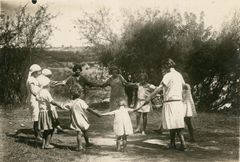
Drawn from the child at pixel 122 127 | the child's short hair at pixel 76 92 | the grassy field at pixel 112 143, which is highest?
the child's short hair at pixel 76 92

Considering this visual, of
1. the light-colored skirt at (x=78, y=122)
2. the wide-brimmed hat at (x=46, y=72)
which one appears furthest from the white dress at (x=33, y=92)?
the light-colored skirt at (x=78, y=122)

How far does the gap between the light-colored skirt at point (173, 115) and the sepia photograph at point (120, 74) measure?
0.02 m

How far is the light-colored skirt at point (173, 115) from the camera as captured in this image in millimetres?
6426

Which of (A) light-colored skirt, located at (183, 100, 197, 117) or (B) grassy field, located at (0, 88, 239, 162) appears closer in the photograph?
(B) grassy field, located at (0, 88, 239, 162)

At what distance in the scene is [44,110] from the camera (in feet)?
22.0

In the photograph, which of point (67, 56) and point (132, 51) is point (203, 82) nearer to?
point (132, 51)

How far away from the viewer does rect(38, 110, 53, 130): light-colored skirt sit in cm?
657

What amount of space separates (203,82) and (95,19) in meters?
3.21

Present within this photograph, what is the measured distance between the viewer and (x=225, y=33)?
9391 millimetres

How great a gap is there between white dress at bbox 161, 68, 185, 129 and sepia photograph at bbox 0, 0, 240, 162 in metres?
0.02

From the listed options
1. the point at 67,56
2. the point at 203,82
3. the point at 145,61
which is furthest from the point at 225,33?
the point at 67,56

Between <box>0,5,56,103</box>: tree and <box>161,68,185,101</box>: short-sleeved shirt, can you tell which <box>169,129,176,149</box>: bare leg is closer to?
<box>161,68,185,101</box>: short-sleeved shirt

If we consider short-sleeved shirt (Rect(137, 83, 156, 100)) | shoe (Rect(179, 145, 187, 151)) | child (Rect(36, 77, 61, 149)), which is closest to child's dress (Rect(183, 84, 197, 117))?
shoe (Rect(179, 145, 187, 151))

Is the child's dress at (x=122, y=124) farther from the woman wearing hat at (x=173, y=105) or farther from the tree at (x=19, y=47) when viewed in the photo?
the tree at (x=19, y=47)
